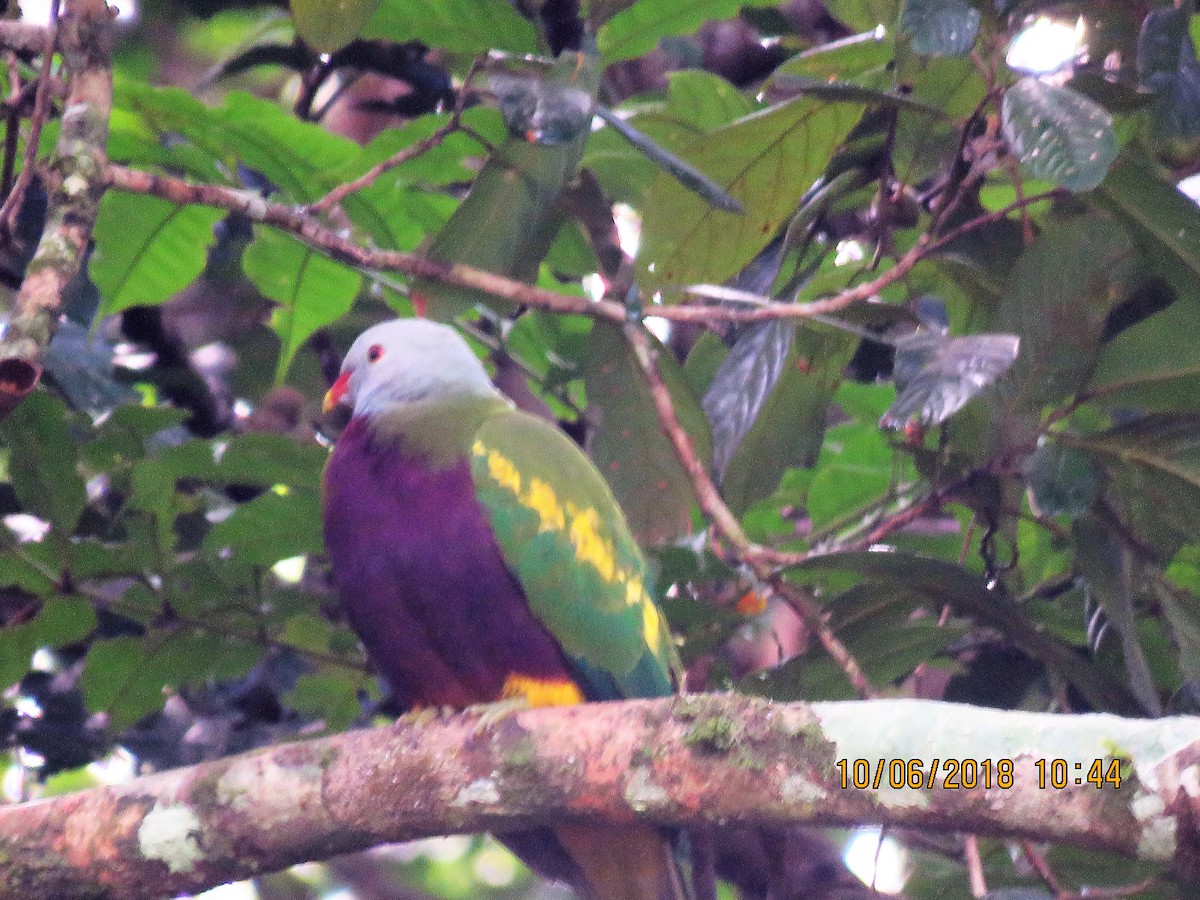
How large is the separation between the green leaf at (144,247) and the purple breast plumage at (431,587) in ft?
1.80

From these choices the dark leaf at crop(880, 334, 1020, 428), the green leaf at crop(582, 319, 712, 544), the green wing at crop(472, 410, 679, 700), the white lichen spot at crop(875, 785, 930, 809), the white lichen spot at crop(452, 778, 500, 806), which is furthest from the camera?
the green leaf at crop(582, 319, 712, 544)

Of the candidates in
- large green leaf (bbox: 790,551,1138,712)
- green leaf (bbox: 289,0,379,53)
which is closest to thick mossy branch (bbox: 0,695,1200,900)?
large green leaf (bbox: 790,551,1138,712)

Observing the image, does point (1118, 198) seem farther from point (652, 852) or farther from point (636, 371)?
point (652, 852)

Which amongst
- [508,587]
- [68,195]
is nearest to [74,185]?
[68,195]

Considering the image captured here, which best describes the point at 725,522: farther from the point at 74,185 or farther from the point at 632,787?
the point at 74,185

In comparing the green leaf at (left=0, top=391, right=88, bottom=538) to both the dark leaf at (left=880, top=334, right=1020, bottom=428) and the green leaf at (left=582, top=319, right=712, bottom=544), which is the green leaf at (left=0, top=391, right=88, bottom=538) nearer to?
the green leaf at (left=582, top=319, right=712, bottom=544)

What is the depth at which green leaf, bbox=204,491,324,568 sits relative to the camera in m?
2.71

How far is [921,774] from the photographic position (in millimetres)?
1591

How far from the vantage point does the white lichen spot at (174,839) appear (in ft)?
6.13

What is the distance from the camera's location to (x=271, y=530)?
276 cm

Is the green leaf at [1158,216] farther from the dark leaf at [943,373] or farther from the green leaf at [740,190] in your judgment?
the green leaf at [740,190]

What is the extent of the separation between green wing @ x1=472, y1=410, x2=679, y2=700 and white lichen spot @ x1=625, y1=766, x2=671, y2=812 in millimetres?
721

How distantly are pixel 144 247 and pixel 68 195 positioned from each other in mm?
608

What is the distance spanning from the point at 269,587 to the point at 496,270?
0.97 metres
